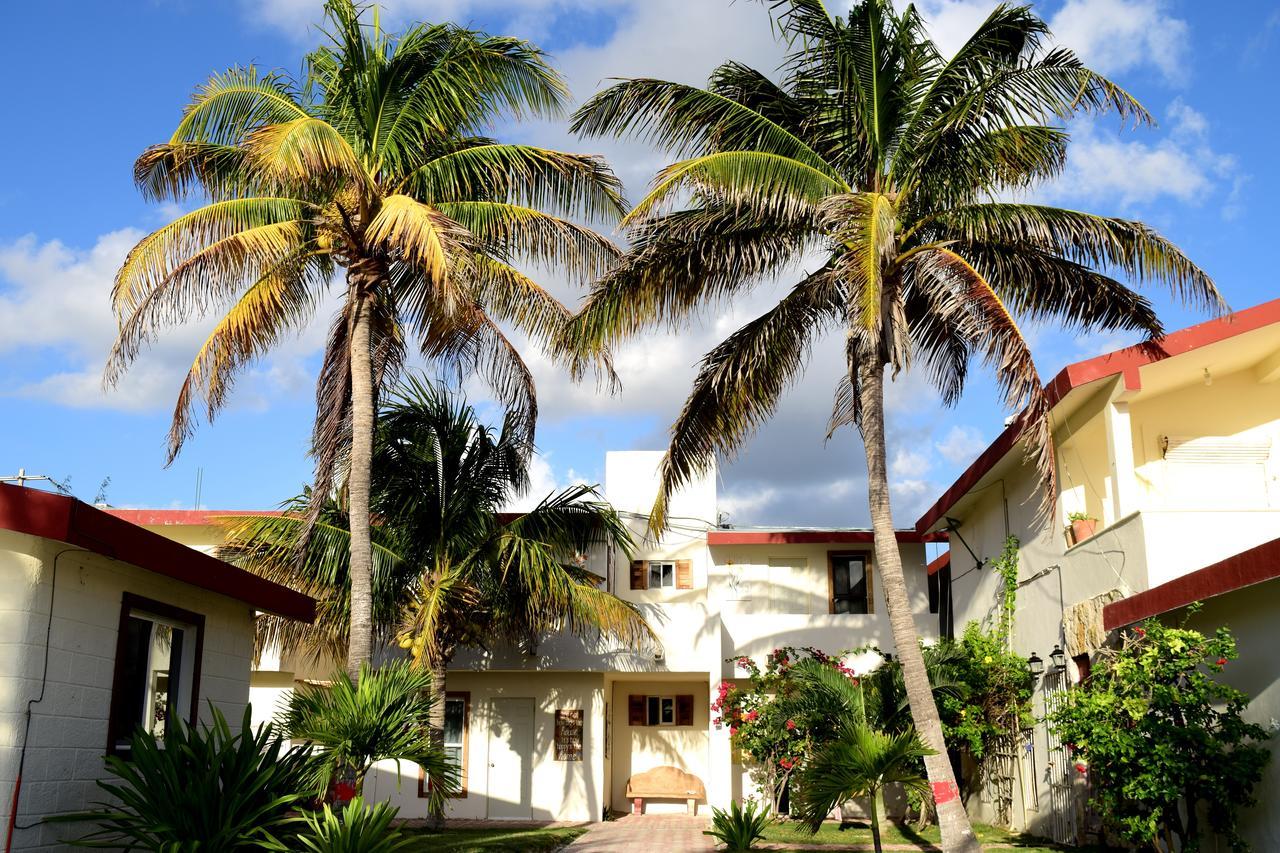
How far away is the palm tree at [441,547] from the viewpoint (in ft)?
60.2

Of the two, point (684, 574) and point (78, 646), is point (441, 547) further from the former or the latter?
point (78, 646)

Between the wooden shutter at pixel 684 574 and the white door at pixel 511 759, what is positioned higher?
the wooden shutter at pixel 684 574

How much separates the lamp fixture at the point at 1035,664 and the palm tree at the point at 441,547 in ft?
20.4

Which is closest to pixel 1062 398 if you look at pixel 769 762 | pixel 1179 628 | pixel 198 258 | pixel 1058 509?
pixel 1058 509

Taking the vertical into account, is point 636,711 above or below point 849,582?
below

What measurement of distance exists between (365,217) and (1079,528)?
964 centimetres

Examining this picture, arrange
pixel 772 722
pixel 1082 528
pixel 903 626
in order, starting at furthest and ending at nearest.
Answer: pixel 772 722, pixel 1082 528, pixel 903 626

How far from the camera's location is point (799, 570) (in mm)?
23891

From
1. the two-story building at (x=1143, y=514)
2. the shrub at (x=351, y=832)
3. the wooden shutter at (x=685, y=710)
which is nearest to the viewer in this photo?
the shrub at (x=351, y=832)

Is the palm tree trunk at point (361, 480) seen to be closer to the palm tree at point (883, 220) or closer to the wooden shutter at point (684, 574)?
the palm tree at point (883, 220)

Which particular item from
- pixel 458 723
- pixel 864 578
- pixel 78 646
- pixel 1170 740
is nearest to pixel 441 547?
pixel 458 723

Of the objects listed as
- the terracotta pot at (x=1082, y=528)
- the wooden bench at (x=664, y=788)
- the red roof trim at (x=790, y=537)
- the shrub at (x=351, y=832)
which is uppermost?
the red roof trim at (x=790, y=537)

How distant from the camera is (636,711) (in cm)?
2419

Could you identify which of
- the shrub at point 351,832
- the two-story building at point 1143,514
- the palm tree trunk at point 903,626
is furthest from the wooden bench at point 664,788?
the shrub at point 351,832
